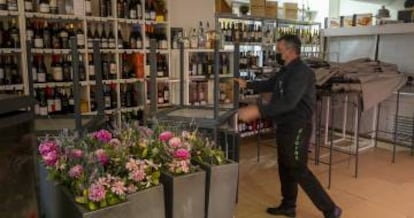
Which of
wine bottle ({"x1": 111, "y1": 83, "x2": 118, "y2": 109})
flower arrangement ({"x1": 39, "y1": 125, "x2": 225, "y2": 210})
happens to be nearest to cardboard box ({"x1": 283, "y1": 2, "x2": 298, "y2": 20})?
wine bottle ({"x1": 111, "y1": 83, "x2": 118, "y2": 109})

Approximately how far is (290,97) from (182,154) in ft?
3.97

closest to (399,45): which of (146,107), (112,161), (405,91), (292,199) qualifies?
(405,91)

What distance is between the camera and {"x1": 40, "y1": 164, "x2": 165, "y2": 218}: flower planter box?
3.83ft

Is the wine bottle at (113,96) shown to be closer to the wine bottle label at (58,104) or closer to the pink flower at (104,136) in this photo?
the wine bottle label at (58,104)

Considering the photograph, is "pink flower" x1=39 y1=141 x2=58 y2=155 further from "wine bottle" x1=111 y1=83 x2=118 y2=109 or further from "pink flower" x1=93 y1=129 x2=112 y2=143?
"wine bottle" x1=111 y1=83 x2=118 y2=109

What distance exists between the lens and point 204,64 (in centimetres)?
411

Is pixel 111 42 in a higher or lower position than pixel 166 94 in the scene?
higher

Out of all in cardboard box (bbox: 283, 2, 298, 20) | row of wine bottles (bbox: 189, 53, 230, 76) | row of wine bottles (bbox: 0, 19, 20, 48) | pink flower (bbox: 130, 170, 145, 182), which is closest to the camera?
pink flower (bbox: 130, 170, 145, 182)

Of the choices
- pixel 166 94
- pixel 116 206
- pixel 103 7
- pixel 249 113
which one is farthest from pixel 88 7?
→ pixel 116 206

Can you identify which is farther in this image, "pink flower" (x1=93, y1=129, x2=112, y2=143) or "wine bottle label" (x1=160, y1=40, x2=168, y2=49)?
"wine bottle label" (x1=160, y1=40, x2=168, y2=49)

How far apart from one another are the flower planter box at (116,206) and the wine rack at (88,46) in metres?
1.72

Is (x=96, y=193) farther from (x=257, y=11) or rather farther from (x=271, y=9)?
(x=271, y=9)

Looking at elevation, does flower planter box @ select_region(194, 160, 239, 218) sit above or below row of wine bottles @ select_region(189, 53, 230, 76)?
below

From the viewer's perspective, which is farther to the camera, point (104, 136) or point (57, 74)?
point (57, 74)
